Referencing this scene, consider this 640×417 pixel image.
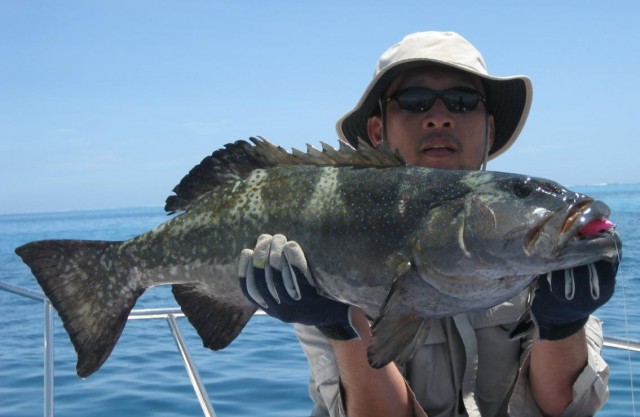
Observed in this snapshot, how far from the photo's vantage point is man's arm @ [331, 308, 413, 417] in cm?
327

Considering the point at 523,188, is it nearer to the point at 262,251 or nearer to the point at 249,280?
the point at 262,251

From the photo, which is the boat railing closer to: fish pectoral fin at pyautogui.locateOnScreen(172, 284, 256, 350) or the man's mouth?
fish pectoral fin at pyautogui.locateOnScreen(172, 284, 256, 350)

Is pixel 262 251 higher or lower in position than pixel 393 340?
higher

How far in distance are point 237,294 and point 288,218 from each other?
457 mm

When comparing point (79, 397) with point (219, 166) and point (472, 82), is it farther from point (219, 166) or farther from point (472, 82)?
point (472, 82)

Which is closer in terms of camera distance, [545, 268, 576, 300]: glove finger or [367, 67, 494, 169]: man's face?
[545, 268, 576, 300]: glove finger

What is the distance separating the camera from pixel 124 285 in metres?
3.07

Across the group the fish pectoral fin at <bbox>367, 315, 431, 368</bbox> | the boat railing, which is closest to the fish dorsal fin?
the fish pectoral fin at <bbox>367, 315, 431, 368</bbox>

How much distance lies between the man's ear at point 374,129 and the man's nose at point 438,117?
0.45 metres

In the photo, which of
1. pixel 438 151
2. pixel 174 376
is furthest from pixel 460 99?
pixel 174 376

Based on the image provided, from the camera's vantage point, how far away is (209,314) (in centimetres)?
300

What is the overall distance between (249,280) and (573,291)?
1296 millimetres

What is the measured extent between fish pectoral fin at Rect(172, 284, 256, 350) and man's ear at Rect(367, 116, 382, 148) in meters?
1.53

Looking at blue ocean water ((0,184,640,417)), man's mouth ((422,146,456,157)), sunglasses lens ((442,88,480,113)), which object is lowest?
blue ocean water ((0,184,640,417))
